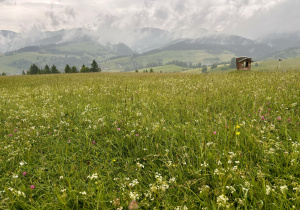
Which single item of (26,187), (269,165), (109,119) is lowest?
(26,187)

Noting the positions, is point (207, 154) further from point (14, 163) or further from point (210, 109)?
point (14, 163)

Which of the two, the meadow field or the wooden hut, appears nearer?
the meadow field

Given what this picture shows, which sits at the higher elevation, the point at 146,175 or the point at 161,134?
the point at 161,134

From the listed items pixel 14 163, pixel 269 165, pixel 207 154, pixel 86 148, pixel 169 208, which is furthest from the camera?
pixel 86 148

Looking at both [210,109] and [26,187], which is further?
[210,109]

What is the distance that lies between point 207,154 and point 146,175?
41.9 inches

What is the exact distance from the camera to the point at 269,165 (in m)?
2.63

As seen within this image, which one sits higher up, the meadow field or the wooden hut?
the wooden hut

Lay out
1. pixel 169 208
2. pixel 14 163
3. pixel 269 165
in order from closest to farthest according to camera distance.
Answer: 1. pixel 169 208
2. pixel 269 165
3. pixel 14 163

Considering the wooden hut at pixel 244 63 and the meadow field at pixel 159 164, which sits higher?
the wooden hut at pixel 244 63

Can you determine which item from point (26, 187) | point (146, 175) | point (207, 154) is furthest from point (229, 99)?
point (26, 187)

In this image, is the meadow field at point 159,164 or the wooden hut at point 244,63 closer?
the meadow field at point 159,164

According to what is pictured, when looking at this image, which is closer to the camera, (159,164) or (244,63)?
(159,164)

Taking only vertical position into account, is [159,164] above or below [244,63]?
below
